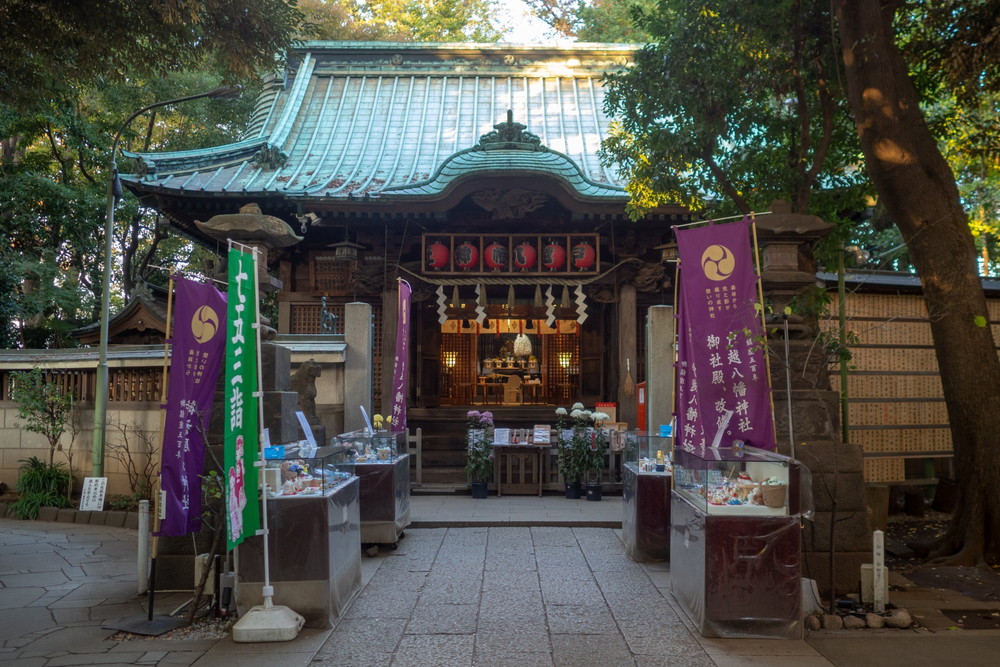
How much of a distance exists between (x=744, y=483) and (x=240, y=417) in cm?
410

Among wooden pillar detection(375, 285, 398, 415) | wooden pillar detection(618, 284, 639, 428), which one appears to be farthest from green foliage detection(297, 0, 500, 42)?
wooden pillar detection(618, 284, 639, 428)

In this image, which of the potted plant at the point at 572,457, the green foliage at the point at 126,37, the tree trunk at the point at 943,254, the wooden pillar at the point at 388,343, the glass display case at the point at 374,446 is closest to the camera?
the tree trunk at the point at 943,254

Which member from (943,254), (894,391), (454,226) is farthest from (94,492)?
(894,391)

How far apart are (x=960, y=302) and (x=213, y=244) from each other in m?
13.8

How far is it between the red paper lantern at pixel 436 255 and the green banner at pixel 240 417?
9.41m

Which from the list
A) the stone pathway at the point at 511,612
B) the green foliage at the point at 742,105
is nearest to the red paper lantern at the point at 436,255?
the green foliage at the point at 742,105

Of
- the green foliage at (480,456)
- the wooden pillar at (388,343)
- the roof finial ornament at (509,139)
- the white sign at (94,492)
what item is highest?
the roof finial ornament at (509,139)

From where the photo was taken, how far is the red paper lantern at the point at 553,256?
15797 mm

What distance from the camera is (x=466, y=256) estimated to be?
52.0 feet

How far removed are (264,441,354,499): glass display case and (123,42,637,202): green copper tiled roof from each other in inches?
334

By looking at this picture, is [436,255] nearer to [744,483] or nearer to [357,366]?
[357,366]

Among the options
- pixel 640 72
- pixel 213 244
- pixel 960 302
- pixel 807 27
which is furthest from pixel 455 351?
pixel 960 302

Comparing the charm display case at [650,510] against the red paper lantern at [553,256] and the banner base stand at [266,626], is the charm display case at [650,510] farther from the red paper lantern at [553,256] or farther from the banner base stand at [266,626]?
the red paper lantern at [553,256]

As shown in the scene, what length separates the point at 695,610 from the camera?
6395mm
